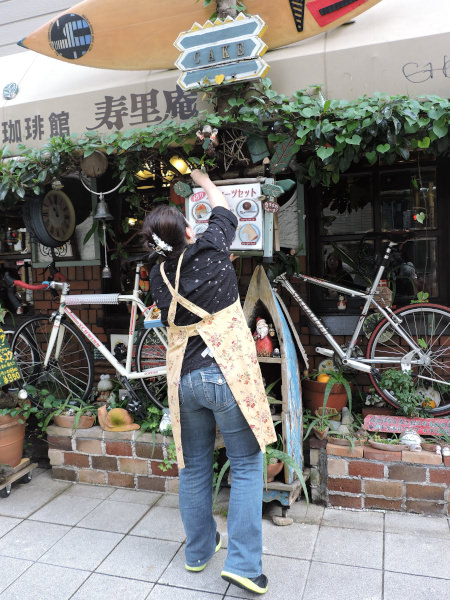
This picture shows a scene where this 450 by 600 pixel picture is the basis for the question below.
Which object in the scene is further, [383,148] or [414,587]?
[383,148]

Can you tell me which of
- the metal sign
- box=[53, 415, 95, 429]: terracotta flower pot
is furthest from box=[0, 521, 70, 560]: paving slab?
the metal sign

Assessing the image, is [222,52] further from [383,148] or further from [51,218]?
[51,218]

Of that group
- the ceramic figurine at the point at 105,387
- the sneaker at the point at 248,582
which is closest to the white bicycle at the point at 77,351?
the ceramic figurine at the point at 105,387

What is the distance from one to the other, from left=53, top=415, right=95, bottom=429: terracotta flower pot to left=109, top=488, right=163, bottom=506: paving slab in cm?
62

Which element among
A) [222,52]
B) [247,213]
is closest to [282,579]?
[247,213]

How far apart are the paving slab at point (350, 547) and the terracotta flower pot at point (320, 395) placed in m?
1.00

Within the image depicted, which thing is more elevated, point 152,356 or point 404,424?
point 152,356

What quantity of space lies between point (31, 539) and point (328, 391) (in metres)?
2.44

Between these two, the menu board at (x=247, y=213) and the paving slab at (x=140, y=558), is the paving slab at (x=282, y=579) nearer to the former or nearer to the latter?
the paving slab at (x=140, y=558)

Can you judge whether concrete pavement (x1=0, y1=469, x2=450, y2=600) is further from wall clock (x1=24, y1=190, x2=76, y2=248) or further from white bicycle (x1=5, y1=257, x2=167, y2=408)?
wall clock (x1=24, y1=190, x2=76, y2=248)

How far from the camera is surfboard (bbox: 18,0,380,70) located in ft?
10.8

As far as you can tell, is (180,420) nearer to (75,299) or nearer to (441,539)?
(441,539)

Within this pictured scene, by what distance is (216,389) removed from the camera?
258cm

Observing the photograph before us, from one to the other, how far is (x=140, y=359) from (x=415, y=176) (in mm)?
3055
